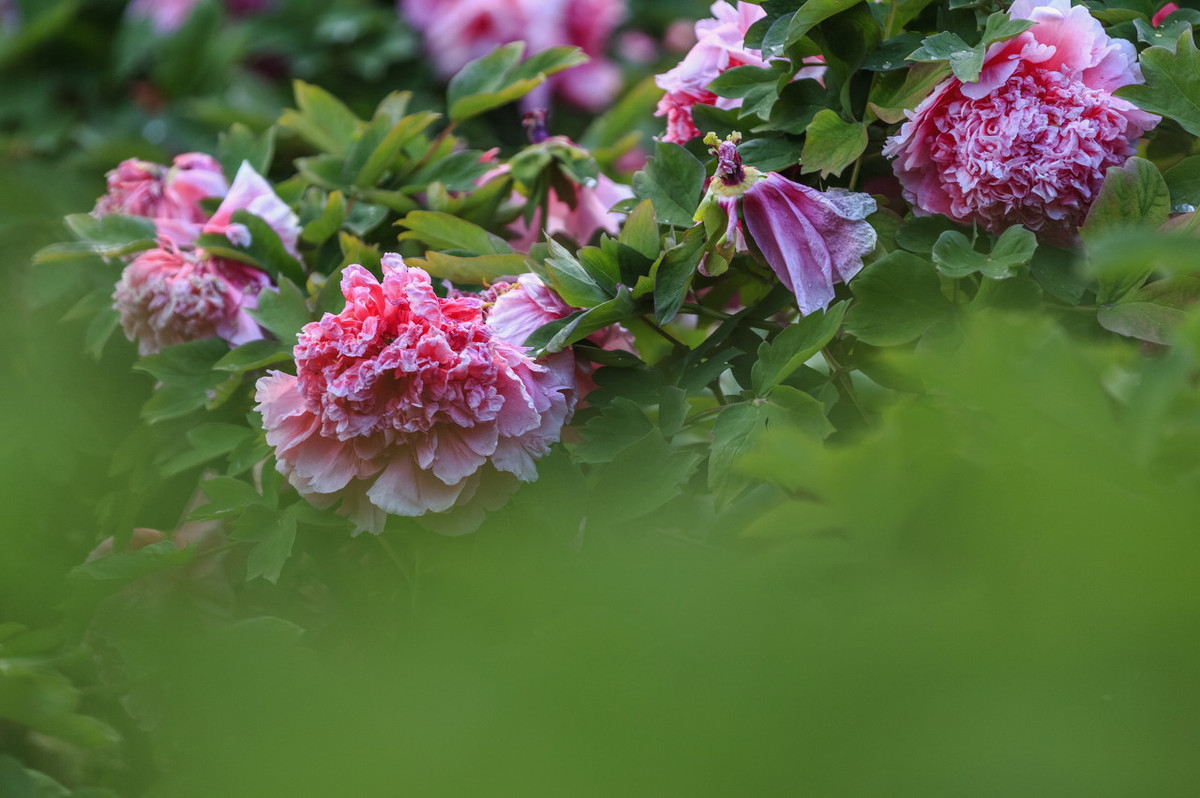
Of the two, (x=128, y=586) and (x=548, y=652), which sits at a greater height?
(x=548, y=652)

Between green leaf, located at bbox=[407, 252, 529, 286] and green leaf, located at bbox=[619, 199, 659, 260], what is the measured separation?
0.06 m

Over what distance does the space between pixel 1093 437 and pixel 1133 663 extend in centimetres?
6

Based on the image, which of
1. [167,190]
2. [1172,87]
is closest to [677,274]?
[1172,87]

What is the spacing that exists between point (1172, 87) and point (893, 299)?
0.16 metres

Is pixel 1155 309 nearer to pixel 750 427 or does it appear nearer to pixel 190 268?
pixel 750 427

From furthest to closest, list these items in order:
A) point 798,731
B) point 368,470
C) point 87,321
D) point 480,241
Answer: point 87,321 → point 480,241 → point 368,470 → point 798,731

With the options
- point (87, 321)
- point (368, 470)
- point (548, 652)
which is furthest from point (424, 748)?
point (87, 321)

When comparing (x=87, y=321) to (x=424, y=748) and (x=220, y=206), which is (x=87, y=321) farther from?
(x=424, y=748)

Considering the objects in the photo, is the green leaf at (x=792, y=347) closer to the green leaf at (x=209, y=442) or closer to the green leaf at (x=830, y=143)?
the green leaf at (x=830, y=143)

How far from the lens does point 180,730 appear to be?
0.28 m

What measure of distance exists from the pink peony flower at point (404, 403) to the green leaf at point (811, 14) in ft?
0.68

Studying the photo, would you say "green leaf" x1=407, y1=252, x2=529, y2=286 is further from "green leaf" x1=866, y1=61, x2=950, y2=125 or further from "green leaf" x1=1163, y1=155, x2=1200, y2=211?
"green leaf" x1=1163, y1=155, x2=1200, y2=211

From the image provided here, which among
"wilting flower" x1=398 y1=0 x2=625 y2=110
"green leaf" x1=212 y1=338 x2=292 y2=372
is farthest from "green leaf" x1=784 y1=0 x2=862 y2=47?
"wilting flower" x1=398 y1=0 x2=625 y2=110

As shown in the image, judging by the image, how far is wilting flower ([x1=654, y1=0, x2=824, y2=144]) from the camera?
22.8 inches
